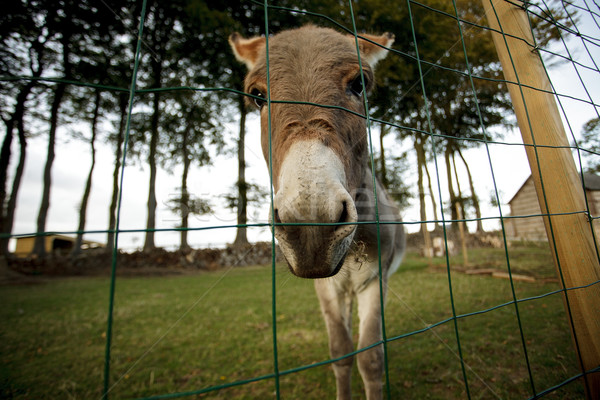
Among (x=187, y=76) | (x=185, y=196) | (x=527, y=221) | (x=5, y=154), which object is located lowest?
(x=527, y=221)

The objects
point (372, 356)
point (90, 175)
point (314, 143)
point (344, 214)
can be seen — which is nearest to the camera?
point (344, 214)

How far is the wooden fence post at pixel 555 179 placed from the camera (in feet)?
5.65

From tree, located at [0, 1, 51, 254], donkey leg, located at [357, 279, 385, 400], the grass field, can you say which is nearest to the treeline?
tree, located at [0, 1, 51, 254]

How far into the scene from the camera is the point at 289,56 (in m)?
1.95

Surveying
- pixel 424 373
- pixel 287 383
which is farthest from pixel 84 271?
pixel 424 373

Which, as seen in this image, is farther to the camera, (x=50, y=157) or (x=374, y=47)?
(x=50, y=157)

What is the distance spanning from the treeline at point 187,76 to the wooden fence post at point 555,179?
808 cm

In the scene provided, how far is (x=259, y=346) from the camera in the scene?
3.75 m

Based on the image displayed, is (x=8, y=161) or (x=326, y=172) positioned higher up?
(x=8, y=161)

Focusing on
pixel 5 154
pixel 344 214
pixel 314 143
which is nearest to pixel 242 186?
pixel 5 154

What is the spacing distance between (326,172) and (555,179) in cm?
180

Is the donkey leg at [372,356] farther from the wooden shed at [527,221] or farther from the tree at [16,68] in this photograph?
the tree at [16,68]

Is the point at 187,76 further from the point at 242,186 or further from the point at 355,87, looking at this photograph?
the point at 355,87

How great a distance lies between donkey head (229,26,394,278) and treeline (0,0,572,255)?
8501 mm
